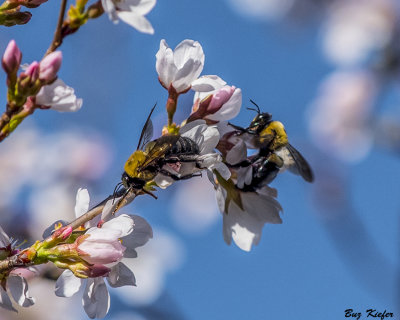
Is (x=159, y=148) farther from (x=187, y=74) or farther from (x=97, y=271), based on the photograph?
(x=97, y=271)

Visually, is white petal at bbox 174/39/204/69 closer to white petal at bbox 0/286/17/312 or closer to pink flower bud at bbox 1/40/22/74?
pink flower bud at bbox 1/40/22/74

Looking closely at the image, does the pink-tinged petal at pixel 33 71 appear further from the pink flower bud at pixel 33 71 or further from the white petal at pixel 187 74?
the white petal at pixel 187 74

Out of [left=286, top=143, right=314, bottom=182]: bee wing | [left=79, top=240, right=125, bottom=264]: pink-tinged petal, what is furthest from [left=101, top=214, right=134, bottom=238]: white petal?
[left=286, top=143, right=314, bottom=182]: bee wing

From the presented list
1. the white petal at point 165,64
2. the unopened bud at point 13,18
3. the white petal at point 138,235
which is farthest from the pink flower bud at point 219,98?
the unopened bud at point 13,18

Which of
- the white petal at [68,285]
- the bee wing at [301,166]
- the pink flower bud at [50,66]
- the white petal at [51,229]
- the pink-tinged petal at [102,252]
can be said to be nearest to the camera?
the pink flower bud at [50,66]

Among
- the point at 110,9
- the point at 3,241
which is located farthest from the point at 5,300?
the point at 110,9
